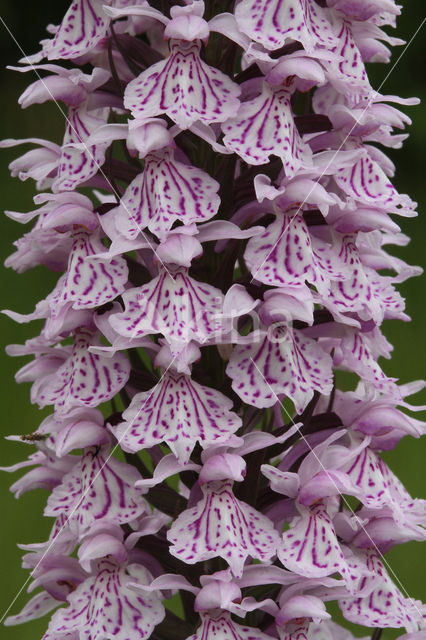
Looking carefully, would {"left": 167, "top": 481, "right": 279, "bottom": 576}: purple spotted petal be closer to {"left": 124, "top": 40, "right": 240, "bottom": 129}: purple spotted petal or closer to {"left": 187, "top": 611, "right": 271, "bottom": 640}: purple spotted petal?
{"left": 187, "top": 611, "right": 271, "bottom": 640}: purple spotted petal

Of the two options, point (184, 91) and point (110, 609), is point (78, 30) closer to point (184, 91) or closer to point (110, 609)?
point (184, 91)

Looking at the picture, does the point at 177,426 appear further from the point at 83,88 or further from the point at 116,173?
the point at 83,88

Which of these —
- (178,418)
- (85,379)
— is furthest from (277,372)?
(85,379)

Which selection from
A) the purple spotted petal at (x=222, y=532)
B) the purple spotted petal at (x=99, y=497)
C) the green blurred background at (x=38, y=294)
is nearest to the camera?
the purple spotted petal at (x=222, y=532)

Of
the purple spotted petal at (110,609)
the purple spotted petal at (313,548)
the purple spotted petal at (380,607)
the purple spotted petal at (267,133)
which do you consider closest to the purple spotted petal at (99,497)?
the purple spotted petal at (110,609)

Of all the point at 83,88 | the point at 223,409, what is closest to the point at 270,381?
the point at 223,409

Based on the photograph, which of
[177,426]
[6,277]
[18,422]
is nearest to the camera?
[177,426]

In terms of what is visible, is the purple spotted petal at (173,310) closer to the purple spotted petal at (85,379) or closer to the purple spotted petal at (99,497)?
the purple spotted petal at (85,379)
